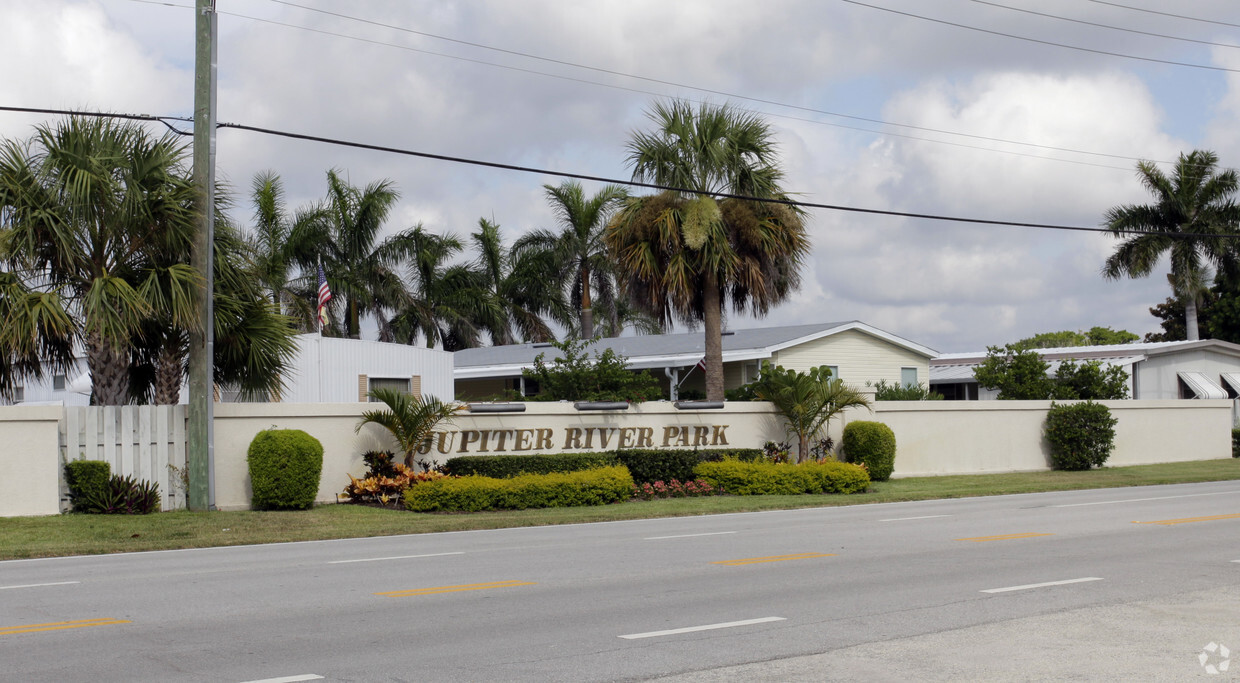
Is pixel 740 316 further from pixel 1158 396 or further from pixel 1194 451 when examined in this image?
pixel 1158 396

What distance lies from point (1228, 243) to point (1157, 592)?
42.6 m

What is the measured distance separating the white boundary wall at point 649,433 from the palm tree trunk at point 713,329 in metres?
1.05

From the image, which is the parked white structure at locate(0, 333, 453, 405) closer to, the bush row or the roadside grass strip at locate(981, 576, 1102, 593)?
the bush row

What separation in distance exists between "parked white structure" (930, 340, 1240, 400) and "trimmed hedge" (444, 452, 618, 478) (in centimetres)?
2142

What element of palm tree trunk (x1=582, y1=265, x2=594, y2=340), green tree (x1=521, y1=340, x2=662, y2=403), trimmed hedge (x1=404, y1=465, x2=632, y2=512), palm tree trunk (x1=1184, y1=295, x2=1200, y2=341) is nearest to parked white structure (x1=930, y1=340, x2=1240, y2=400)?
palm tree trunk (x1=1184, y1=295, x2=1200, y2=341)

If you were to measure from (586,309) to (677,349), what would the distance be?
6952 mm

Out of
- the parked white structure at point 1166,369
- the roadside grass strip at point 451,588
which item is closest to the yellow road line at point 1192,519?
the roadside grass strip at point 451,588

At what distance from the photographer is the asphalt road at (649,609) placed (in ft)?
23.6

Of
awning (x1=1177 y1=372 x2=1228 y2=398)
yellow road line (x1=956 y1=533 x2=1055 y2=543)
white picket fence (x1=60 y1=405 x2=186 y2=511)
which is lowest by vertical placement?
yellow road line (x1=956 y1=533 x2=1055 y2=543)

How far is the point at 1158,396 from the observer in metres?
40.9

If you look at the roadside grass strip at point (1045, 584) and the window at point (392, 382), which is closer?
the roadside grass strip at point (1045, 584)

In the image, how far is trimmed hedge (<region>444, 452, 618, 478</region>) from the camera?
2147cm

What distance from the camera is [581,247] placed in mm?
42312

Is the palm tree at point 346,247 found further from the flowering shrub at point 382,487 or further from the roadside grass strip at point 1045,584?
the roadside grass strip at point 1045,584
